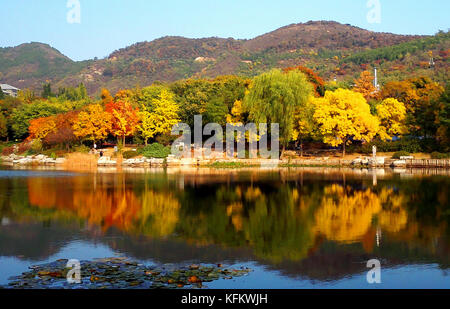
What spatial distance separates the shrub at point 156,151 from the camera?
47219 mm

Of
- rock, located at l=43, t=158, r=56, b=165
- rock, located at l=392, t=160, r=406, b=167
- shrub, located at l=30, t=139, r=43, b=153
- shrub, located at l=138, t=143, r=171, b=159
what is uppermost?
shrub, located at l=30, t=139, r=43, b=153

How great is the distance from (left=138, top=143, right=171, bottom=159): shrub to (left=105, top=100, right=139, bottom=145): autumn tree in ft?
20.5

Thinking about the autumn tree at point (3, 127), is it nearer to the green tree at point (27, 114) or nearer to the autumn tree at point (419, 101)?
the green tree at point (27, 114)

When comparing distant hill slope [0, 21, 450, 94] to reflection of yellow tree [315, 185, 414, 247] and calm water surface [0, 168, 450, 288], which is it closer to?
reflection of yellow tree [315, 185, 414, 247]

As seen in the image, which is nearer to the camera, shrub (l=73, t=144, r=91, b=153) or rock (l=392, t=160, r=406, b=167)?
rock (l=392, t=160, r=406, b=167)

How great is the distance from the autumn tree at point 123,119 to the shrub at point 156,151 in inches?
246

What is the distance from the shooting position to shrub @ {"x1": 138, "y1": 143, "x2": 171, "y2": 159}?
1859 inches

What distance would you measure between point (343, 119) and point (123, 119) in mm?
23259

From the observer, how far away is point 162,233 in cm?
1585

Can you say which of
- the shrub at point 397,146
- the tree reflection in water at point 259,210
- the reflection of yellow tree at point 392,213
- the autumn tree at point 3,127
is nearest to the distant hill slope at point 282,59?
the shrub at point 397,146

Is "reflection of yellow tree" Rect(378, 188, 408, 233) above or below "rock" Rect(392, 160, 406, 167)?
below

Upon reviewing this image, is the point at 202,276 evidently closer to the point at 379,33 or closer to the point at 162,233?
the point at 162,233

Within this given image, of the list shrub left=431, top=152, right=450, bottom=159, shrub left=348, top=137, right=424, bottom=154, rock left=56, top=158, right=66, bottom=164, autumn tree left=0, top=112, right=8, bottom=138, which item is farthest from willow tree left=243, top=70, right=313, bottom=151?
autumn tree left=0, top=112, right=8, bottom=138

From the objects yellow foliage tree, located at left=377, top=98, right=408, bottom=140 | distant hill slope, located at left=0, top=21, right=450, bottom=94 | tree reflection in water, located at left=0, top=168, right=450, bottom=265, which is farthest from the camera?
distant hill slope, located at left=0, top=21, right=450, bottom=94
